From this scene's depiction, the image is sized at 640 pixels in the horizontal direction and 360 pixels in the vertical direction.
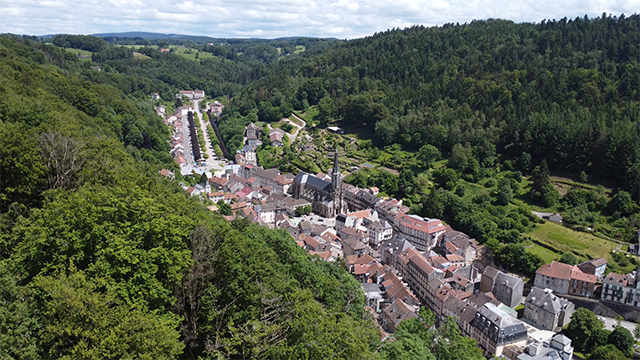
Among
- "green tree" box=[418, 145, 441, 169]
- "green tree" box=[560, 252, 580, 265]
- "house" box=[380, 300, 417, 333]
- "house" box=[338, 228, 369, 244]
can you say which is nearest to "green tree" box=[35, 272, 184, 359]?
"house" box=[380, 300, 417, 333]

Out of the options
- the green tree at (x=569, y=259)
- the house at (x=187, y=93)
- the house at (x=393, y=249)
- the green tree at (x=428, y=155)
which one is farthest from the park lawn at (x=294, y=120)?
the green tree at (x=569, y=259)

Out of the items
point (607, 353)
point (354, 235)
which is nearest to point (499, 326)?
point (607, 353)

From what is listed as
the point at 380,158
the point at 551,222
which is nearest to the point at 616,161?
the point at 551,222

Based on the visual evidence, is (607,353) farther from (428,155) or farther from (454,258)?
(428,155)

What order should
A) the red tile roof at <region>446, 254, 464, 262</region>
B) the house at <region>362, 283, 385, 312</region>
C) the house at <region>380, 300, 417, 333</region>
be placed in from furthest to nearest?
1. the red tile roof at <region>446, 254, 464, 262</region>
2. the house at <region>362, 283, 385, 312</region>
3. the house at <region>380, 300, 417, 333</region>

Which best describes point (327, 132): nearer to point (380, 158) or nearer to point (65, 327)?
point (380, 158)

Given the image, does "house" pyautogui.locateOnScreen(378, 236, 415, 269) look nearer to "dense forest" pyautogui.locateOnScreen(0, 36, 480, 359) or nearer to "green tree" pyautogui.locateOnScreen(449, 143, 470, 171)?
"green tree" pyautogui.locateOnScreen(449, 143, 470, 171)
